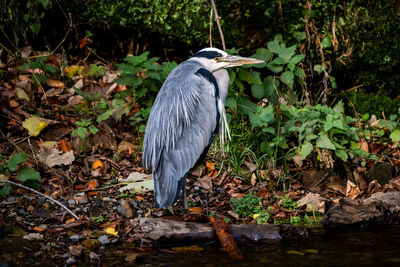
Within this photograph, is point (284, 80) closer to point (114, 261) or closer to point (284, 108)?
point (284, 108)

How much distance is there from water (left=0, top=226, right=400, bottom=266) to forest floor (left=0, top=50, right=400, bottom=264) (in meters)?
0.09

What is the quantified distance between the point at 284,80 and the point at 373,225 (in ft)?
6.03

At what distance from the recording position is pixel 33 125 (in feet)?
16.3

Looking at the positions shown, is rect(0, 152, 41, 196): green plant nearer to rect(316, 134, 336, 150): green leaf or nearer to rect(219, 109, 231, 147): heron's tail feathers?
rect(219, 109, 231, 147): heron's tail feathers

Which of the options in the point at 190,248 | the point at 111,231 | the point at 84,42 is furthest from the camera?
the point at 84,42

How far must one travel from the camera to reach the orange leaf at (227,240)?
3.22m

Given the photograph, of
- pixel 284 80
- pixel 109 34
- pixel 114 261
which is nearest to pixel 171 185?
pixel 114 261

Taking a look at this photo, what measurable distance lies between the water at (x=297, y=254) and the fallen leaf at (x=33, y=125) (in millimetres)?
1761

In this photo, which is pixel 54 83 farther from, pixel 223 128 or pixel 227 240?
pixel 227 240

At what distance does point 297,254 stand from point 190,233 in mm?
723

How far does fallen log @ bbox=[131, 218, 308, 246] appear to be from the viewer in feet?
11.0

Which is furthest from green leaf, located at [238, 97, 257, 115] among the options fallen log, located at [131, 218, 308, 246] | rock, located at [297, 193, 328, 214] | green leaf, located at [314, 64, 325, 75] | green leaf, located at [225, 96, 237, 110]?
fallen log, located at [131, 218, 308, 246]

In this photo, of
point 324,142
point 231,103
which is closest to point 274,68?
point 231,103

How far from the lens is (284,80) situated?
509 centimetres
